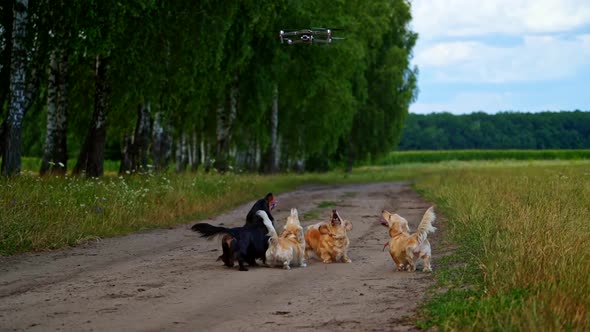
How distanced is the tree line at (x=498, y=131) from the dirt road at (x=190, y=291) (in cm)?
14210

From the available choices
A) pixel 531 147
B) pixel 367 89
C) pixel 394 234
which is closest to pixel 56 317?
pixel 394 234

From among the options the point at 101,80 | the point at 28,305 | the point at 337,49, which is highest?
the point at 337,49

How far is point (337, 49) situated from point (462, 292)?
3464cm

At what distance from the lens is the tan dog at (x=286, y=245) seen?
42.5 ft

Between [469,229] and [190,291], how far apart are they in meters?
6.73

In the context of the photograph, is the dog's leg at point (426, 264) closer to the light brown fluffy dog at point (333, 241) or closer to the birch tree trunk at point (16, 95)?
the light brown fluffy dog at point (333, 241)

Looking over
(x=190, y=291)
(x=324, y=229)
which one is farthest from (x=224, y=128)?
(x=190, y=291)

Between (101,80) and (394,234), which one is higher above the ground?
(101,80)

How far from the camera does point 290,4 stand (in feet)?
117

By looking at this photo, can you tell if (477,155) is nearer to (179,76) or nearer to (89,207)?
(179,76)

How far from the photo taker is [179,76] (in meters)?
29.3

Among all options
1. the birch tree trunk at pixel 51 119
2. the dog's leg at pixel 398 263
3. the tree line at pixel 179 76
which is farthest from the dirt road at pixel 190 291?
the birch tree trunk at pixel 51 119

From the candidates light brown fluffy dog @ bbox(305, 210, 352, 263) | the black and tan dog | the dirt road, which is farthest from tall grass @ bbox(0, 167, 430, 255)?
light brown fluffy dog @ bbox(305, 210, 352, 263)

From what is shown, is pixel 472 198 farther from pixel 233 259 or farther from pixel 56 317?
pixel 56 317
